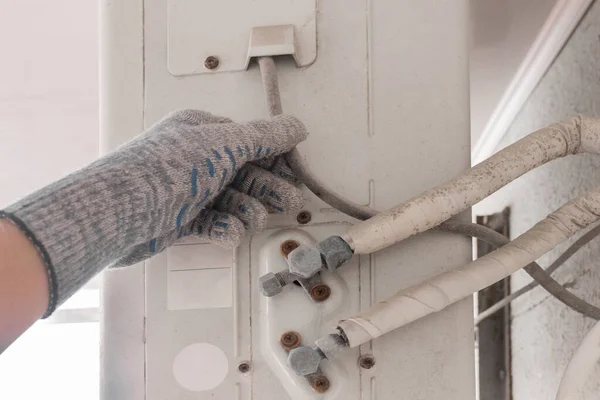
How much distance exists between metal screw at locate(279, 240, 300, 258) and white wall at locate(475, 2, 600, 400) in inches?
16.9

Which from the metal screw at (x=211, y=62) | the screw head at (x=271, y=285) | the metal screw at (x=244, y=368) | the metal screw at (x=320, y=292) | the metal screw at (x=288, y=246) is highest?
the metal screw at (x=211, y=62)

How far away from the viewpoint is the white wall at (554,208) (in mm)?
832

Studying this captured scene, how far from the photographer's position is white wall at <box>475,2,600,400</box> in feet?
2.73

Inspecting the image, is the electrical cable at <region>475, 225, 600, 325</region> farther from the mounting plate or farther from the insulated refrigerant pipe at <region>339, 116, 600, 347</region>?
the mounting plate

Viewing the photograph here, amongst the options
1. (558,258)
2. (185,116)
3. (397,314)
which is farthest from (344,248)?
(558,258)

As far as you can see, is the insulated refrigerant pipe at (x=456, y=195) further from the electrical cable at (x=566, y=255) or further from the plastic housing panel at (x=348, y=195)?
the electrical cable at (x=566, y=255)

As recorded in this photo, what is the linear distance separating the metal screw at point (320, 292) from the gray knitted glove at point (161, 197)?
8 centimetres

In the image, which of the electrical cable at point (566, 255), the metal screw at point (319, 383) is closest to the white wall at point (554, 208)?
the electrical cable at point (566, 255)

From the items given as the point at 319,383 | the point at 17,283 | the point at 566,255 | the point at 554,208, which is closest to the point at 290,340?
the point at 319,383

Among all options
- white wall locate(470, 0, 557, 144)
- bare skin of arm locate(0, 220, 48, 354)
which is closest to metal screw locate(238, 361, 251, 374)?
bare skin of arm locate(0, 220, 48, 354)

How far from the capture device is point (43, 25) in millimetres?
1052

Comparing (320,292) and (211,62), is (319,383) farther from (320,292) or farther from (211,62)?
(211,62)

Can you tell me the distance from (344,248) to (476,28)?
53 centimetres

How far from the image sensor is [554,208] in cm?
97
